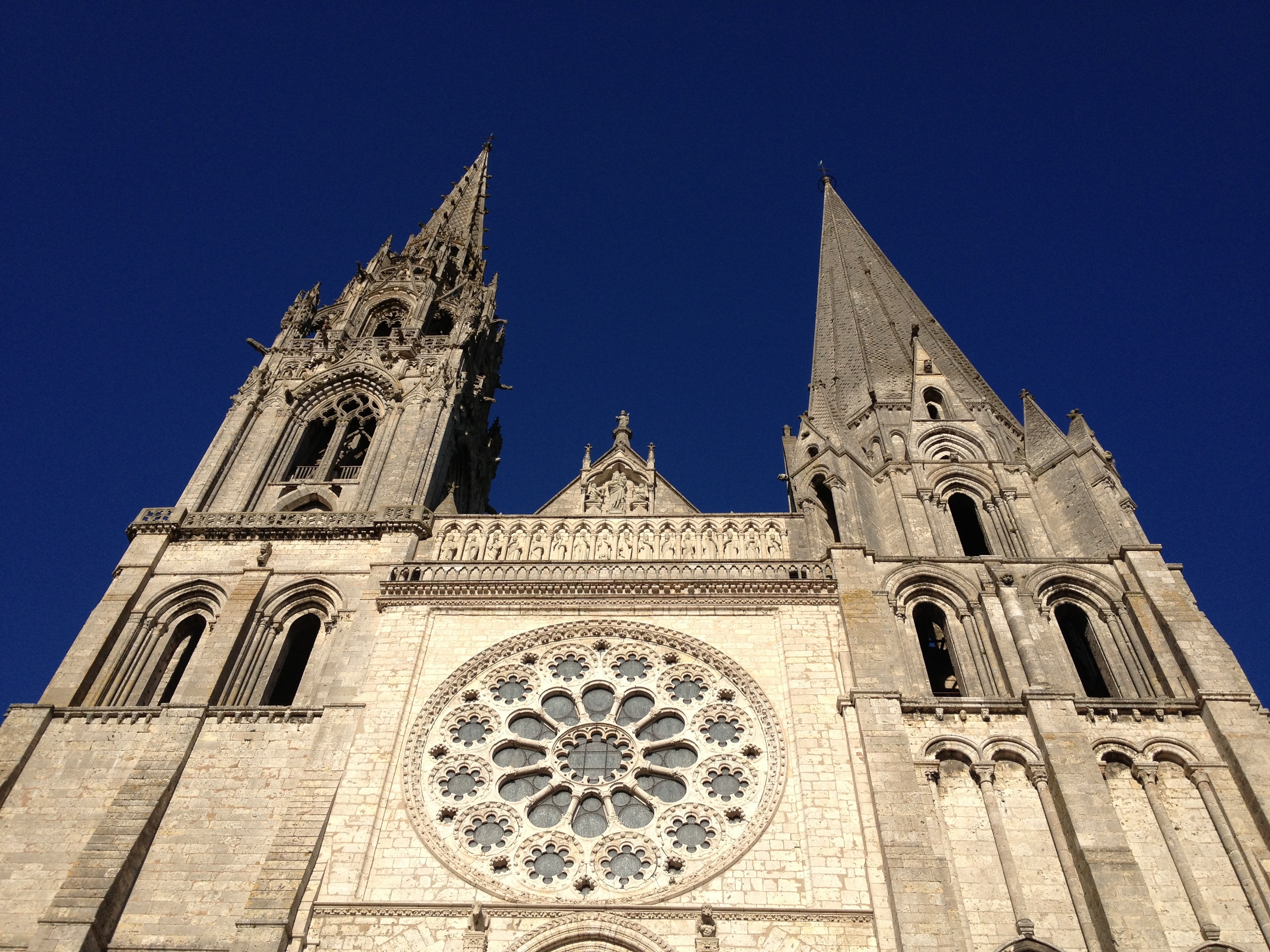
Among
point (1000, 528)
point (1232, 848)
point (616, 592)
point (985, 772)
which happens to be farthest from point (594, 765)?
point (1000, 528)

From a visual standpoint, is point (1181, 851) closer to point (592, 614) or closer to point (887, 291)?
point (592, 614)

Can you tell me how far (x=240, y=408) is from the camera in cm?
2188

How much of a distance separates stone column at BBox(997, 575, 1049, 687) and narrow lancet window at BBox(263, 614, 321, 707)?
10.1m

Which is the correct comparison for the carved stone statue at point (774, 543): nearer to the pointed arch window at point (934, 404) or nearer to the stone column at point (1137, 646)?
the stone column at point (1137, 646)

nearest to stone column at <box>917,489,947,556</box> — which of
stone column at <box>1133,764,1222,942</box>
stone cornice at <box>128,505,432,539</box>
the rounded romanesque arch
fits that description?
stone column at <box>1133,764,1222,942</box>

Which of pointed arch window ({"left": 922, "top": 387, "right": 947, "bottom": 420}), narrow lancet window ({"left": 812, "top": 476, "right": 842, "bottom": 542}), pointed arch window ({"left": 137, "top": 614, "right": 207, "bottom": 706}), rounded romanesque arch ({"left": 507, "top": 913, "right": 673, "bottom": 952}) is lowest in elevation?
rounded romanesque arch ({"left": 507, "top": 913, "right": 673, "bottom": 952})

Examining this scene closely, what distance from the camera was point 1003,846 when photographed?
41.8 feet

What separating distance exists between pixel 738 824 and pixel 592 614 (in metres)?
3.96

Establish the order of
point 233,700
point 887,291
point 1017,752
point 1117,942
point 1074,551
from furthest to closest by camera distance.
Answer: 1. point 887,291
2. point 1074,551
3. point 233,700
4. point 1017,752
5. point 1117,942

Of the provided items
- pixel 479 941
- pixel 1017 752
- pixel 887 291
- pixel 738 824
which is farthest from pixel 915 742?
pixel 887 291

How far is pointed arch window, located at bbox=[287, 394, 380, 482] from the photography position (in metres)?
21.1

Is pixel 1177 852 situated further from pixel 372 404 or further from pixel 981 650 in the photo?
pixel 372 404

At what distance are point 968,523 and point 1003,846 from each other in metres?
9.06

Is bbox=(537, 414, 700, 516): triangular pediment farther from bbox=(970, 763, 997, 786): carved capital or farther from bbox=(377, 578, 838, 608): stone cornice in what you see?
bbox=(970, 763, 997, 786): carved capital
